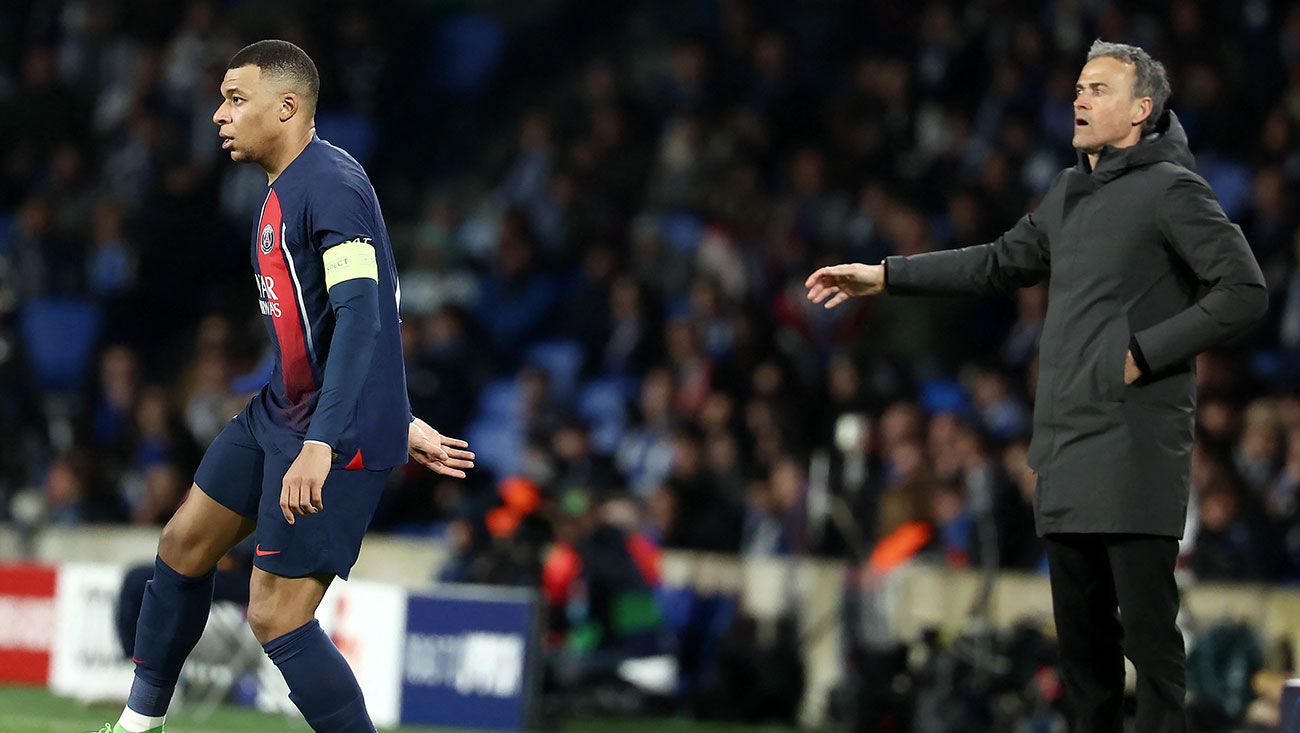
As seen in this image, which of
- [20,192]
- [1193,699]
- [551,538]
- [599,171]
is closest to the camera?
[1193,699]

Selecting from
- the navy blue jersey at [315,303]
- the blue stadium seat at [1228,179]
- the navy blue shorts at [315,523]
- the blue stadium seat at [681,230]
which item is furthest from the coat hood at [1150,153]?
the blue stadium seat at [681,230]

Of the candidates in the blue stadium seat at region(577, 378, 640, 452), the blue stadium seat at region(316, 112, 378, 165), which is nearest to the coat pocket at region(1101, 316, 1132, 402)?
the blue stadium seat at region(577, 378, 640, 452)

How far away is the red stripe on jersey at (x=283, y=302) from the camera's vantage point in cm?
559

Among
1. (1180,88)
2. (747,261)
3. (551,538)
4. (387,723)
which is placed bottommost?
(387,723)

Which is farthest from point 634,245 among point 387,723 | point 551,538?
point 387,723

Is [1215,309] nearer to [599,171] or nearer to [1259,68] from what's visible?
[1259,68]

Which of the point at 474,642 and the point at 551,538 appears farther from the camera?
the point at 551,538

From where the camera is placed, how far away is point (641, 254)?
49.0ft

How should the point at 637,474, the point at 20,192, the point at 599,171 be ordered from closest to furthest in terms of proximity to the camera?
the point at 637,474 < the point at 599,171 < the point at 20,192

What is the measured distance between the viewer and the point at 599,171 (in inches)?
623

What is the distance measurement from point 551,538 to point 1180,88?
5.24 meters

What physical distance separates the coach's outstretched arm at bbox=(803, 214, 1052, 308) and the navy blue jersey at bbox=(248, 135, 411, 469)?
4.21ft

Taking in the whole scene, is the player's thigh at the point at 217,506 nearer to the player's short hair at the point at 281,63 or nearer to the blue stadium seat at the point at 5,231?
the player's short hair at the point at 281,63

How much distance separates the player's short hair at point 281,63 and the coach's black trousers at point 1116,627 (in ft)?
7.87
